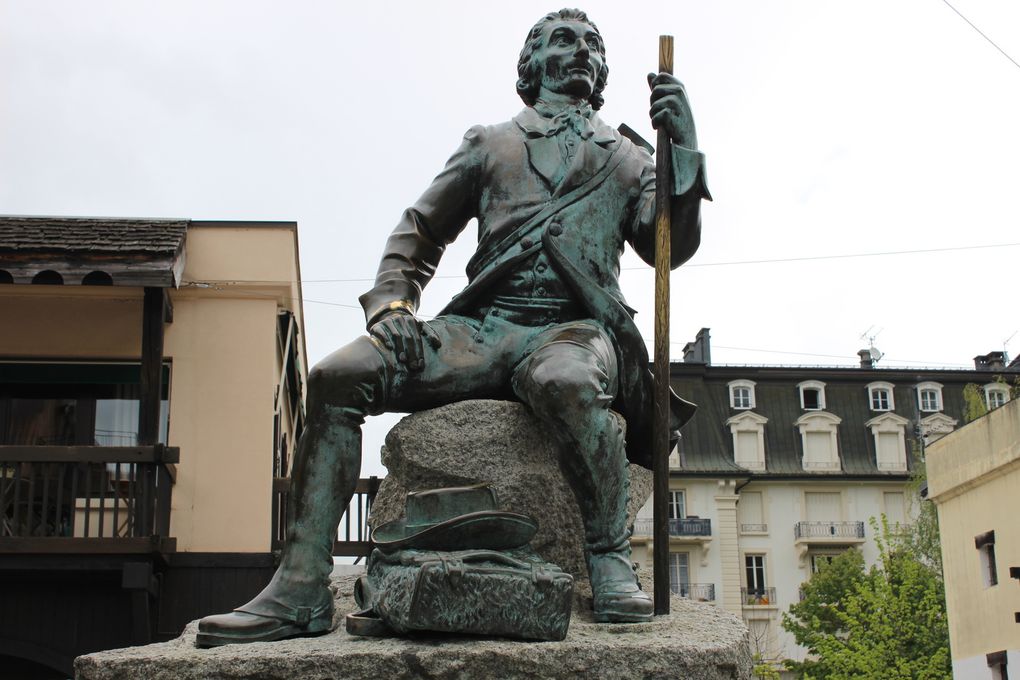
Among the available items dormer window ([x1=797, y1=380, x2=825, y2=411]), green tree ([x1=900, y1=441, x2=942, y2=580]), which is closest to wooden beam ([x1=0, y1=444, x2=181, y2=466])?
green tree ([x1=900, y1=441, x2=942, y2=580])

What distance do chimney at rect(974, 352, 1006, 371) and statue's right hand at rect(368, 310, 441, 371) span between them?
151 feet

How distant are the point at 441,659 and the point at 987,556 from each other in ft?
72.2

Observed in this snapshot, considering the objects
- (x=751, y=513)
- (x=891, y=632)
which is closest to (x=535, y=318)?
(x=891, y=632)

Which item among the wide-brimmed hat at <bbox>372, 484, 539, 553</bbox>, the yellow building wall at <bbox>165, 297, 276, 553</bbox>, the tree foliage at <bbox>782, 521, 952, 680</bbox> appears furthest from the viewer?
the tree foliage at <bbox>782, 521, 952, 680</bbox>

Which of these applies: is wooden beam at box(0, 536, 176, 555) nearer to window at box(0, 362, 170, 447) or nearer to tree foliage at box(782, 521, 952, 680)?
window at box(0, 362, 170, 447)

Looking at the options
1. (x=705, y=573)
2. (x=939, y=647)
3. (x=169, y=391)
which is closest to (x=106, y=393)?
(x=169, y=391)

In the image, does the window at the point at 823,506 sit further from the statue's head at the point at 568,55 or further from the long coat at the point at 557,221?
the long coat at the point at 557,221

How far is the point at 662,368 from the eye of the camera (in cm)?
450

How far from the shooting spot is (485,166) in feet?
16.6

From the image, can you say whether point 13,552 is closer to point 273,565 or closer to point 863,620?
point 273,565

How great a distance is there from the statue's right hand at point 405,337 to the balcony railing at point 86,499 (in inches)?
306

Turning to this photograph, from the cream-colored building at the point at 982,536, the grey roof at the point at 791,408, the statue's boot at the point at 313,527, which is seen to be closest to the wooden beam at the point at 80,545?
the statue's boot at the point at 313,527

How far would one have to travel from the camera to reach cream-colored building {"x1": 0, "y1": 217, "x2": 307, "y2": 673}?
1238cm

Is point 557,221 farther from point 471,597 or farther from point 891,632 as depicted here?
point 891,632
